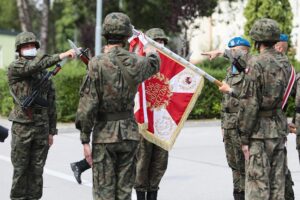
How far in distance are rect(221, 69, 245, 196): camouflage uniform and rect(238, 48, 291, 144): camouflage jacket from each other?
51.8 inches

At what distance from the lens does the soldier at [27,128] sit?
799cm

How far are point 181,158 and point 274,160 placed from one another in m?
6.29

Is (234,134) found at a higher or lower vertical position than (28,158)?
higher

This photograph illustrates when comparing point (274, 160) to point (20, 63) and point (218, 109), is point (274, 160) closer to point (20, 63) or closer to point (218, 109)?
point (20, 63)

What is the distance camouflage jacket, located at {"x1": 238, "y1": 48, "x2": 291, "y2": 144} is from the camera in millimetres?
6852

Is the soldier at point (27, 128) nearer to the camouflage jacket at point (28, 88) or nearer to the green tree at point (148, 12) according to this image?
the camouflage jacket at point (28, 88)

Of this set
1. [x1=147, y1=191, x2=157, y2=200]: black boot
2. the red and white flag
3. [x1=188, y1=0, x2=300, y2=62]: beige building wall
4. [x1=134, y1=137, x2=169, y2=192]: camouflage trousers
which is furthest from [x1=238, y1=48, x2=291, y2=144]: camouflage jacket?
[x1=188, y1=0, x2=300, y2=62]: beige building wall

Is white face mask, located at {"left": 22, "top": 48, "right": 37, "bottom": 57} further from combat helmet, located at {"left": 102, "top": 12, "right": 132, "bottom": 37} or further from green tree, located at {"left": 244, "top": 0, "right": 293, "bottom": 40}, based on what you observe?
green tree, located at {"left": 244, "top": 0, "right": 293, "bottom": 40}

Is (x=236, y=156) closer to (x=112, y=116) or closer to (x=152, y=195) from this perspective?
(x=152, y=195)

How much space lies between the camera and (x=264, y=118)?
23.0 ft

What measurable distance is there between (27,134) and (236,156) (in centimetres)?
228

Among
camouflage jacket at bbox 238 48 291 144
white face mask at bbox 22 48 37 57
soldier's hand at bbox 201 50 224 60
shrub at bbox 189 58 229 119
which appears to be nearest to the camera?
camouflage jacket at bbox 238 48 291 144

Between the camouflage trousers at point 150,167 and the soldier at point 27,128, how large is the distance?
108 cm

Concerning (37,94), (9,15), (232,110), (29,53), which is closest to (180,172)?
(232,110)
